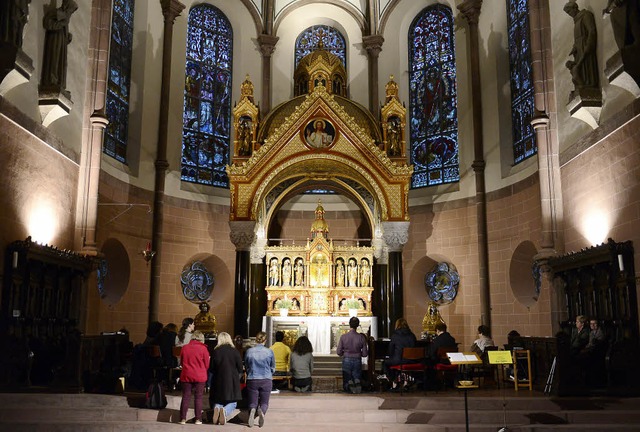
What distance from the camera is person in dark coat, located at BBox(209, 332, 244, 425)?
956cm

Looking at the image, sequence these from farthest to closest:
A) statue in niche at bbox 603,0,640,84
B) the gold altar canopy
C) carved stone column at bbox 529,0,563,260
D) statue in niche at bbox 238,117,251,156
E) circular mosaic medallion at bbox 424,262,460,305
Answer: circular mosaic medallion at bbox 424,262,460,305 < statue in niche at bbox 238,117,251,156 < the gold altar canopy < carved stone column at bbox 529,0,563,260 < statue in niche at bbox 603,0,640,84

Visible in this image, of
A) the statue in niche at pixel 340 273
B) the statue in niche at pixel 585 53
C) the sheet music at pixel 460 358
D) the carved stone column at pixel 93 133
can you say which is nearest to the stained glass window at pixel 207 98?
the statue in niche at pixel 340 273

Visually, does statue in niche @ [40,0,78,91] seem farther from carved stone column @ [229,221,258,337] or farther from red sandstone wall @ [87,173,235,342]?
carved stone column @ [229,221,258,337]

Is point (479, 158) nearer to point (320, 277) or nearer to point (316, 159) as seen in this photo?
point (316, 159)

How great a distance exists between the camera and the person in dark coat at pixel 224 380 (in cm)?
956

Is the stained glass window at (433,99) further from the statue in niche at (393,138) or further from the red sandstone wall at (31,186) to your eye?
the red sandstone wall at (31,186)

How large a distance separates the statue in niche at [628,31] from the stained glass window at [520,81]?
22.8 ft

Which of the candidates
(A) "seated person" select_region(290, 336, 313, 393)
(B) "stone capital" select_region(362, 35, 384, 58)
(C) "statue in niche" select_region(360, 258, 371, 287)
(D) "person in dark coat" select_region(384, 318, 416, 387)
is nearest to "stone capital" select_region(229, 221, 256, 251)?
(C) "statue in niche" select_region(360, 258, 371, 287)

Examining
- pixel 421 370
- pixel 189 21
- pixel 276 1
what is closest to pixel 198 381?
pixel 421 370

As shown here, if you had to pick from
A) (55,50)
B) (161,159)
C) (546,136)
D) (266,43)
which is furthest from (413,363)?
(266,43)

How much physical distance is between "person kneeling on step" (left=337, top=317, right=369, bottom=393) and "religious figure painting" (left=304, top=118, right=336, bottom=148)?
301 inches

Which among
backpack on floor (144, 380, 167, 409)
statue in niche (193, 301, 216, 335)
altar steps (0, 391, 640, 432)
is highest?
statue in niche (193, 301, 216, 335)

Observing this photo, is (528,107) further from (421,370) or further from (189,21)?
(189,21)

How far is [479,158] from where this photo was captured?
795 inches
